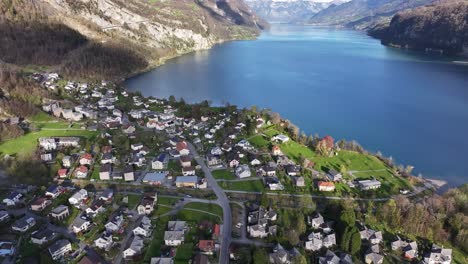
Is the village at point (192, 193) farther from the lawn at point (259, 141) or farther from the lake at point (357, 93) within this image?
the lake at point (357, 93)

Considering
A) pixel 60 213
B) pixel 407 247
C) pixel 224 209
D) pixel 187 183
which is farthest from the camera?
pixel 187 183

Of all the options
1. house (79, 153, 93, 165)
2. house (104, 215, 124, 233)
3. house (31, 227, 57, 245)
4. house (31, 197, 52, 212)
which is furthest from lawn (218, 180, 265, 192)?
house (31, 197, 52, 212)

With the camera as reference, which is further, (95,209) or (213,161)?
(213,161)

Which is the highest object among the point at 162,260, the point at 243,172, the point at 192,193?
the point at 243,172

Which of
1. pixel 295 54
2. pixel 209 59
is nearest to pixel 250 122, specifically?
pixel 209 59

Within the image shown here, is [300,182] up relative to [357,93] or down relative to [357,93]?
down

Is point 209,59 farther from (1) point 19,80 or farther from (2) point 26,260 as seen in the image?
(2) point 26,260

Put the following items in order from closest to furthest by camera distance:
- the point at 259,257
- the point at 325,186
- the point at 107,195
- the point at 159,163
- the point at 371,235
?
1. the point at 259,257
2. the point at 371,235
3. the point at 107,195
4. the point at 325,186
5. the point at 159,163

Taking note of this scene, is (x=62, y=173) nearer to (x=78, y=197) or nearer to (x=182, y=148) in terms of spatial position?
(x=78, y=197)

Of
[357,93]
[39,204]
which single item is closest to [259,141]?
[39,204]
